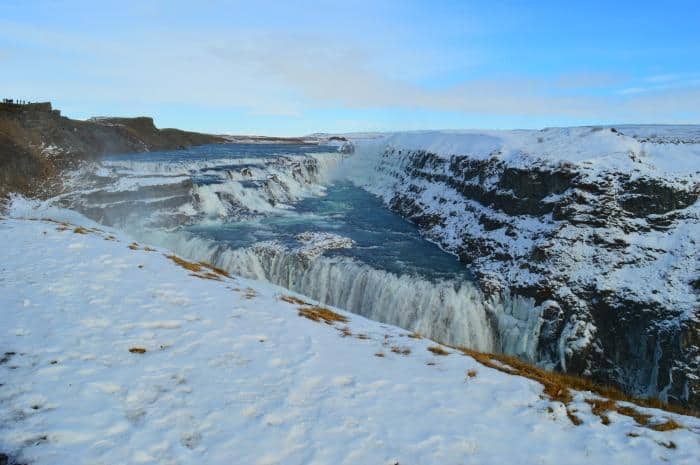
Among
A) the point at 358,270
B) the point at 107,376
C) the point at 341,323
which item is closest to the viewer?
the point at 107,376

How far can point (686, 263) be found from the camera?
1742 centimetres

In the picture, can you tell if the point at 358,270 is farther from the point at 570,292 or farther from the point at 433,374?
the point at 433,374

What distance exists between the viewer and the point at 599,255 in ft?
63.7

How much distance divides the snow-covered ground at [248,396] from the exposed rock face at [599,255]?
1093 cm

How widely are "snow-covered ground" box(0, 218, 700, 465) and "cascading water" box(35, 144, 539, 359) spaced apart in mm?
10501

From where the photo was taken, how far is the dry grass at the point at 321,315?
930cm

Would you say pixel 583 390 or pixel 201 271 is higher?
pixel 201 271

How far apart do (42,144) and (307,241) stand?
28.8m

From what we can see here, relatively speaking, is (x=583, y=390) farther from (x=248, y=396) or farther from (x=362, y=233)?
(x=362, y=233)

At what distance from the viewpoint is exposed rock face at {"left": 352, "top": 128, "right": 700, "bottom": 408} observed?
1575 centimetres

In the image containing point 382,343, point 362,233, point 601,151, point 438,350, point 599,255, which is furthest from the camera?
point 362,233

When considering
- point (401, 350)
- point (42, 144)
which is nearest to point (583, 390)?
point (401, 350)

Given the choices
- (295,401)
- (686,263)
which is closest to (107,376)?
(295,401)

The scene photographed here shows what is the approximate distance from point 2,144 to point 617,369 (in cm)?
4099
